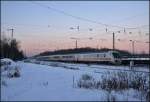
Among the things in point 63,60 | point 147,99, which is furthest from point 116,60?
point 147,99

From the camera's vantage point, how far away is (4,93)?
411 inches

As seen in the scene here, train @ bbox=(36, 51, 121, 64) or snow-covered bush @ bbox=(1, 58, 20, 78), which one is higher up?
train @ bbox=(36, 51, 121, 64)

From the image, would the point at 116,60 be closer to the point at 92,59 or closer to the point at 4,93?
the point at 92,59

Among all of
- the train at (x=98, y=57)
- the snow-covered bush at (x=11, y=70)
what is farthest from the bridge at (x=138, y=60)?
the snow-covered bush at (x=11, y=70)

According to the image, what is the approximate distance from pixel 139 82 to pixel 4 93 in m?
6.73

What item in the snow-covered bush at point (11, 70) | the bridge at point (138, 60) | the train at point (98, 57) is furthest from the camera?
the train at point (98, 57)

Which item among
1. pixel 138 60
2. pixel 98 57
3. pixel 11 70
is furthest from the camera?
pixel 98 57

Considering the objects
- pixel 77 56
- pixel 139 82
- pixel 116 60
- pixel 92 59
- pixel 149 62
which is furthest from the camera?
pixel 77 56

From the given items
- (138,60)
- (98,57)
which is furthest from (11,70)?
(98,57)

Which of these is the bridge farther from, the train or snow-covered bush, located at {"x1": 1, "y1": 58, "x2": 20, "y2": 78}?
snow-covered bush, located at {"x1": 1, "y1": 58, "x2": 20, "y2": 78}

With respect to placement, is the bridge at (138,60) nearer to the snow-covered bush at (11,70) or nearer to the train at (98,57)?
the train at (98,57)

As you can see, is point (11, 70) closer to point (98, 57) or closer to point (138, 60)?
point (138, 60)

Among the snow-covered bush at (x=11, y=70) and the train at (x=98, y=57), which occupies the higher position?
the train at (x=98, y=57)

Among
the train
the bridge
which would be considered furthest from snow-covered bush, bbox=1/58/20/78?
the train
